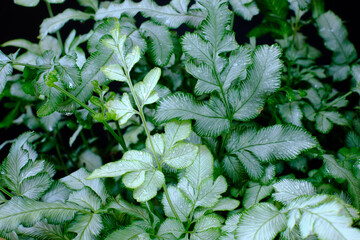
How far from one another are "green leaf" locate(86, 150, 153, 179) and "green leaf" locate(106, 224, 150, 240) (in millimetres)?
90

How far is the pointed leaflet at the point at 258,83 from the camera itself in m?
0.48

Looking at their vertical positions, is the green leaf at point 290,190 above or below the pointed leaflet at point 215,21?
below

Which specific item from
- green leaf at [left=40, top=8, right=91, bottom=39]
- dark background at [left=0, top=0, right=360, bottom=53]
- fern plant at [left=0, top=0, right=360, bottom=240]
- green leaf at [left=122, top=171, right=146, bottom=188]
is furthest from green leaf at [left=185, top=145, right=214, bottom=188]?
dark background at [left=0, top=0, right=360, bottom=53]

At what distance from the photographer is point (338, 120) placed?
2.10 ft

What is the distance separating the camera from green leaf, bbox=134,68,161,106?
1.44 ft

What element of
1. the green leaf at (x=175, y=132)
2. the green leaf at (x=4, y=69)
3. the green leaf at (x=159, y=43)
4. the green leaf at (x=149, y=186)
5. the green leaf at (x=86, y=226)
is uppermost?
the green leaf at (x=159, y=43)

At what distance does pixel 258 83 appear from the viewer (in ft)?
1.62

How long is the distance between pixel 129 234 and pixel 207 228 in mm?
117

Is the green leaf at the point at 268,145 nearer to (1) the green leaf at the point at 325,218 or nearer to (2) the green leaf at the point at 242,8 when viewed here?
(1) the green leaf at the point at 325,218

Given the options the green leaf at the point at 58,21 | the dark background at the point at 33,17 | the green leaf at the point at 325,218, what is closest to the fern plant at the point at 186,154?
the green leaf at the point at 325,218

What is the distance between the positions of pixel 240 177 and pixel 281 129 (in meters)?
0.11

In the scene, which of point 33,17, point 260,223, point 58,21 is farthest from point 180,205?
point 33,17

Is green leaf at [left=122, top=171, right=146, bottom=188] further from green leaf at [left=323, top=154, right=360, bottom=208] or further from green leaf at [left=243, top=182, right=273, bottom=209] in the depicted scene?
green leaf at [left=323, top=154, right=360, bottom=208]

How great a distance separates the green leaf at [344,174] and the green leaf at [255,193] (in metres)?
0.11
